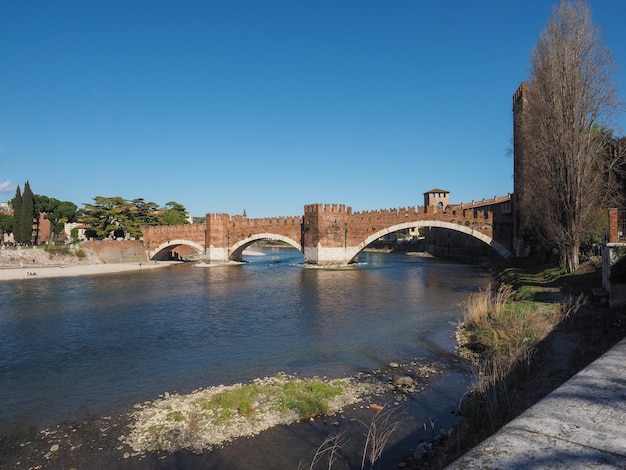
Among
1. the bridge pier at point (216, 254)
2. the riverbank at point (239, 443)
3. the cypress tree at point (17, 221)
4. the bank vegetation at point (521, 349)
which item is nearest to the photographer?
the bank vegetation at point (521, 349)

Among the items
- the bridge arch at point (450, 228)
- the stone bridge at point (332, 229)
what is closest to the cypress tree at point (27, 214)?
the stone bridge at point (332, 229)

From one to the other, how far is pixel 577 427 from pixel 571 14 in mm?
24082

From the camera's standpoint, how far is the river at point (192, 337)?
32.3ft

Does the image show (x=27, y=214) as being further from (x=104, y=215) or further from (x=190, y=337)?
(x=190, y=337)

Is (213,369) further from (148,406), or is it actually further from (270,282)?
(270,282)

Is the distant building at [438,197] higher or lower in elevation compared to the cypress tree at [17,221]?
higher

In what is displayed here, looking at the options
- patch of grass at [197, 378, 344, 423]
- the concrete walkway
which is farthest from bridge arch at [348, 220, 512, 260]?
the concrete walkway

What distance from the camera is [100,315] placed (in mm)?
19234

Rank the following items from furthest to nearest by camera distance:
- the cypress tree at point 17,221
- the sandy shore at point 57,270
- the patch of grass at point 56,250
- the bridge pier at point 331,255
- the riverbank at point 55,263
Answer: the cypress tree at point 17,221, the patch of grass at point 56,250, the bridge pier at point 331,255, the riverbank at point 55,263, the sandy shore at point 57,270

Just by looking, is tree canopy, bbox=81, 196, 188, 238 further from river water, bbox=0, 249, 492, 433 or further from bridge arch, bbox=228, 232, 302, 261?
river water, bbox=0, 249, 492, 433

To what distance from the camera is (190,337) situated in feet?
48.5

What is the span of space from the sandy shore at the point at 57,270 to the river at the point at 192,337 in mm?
9962

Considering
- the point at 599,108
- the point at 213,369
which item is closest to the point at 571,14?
the point at 599,108

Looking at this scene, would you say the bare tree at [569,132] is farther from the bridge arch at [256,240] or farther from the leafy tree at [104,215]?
the leafy tree at [104,215]
